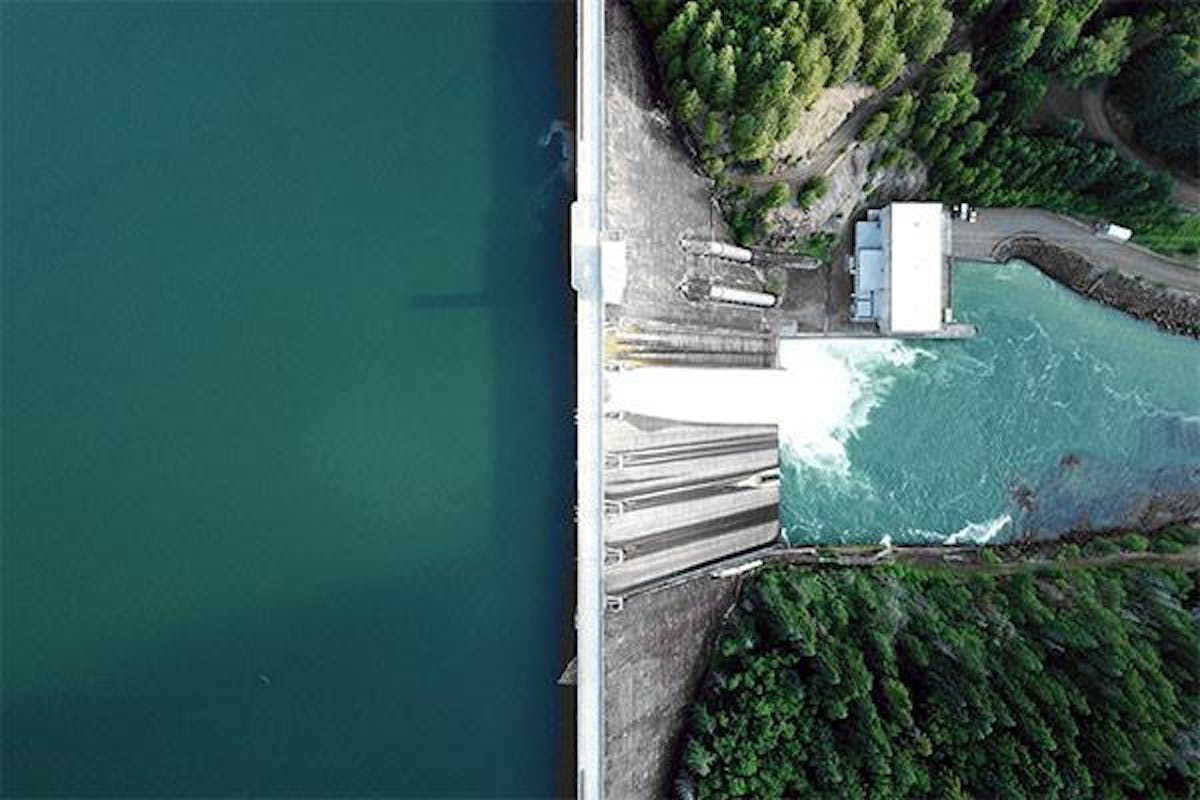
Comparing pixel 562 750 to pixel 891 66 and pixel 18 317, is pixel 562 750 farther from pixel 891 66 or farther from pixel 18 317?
pixel 891 66

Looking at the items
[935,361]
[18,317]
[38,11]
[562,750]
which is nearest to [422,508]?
[562,750]

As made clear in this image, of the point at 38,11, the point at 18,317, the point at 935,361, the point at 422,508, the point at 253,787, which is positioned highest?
the point at 38,11

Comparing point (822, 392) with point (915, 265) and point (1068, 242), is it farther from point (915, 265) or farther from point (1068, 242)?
point (1068, 242)

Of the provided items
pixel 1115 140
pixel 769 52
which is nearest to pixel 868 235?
pixel 769 52

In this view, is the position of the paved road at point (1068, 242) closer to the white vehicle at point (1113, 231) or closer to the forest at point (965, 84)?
the white vehicle at point (1113, 231)

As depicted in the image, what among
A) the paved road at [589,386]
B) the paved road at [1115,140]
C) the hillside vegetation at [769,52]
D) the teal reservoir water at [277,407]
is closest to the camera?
the hillside vegetation at [769,52]

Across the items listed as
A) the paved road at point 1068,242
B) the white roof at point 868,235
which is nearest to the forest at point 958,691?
the paved road at point 1068,242
